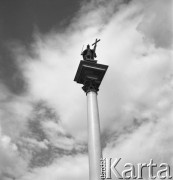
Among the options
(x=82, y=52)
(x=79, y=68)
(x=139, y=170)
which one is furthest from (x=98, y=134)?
(x=82, y=52)

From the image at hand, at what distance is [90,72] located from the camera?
2552 cm

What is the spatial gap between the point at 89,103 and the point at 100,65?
155 inches

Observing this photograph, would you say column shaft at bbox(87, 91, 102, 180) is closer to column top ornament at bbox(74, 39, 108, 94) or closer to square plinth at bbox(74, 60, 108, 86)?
column top ornament at bbox(74, 39, 108, 94)

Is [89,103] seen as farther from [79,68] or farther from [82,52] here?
[82,52]

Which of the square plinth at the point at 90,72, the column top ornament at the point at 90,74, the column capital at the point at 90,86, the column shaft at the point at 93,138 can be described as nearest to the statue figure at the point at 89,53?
the column top ornament at the point at 90,74

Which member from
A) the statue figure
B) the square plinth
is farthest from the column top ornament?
the statue figure

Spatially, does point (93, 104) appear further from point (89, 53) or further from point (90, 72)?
point (89, 53)

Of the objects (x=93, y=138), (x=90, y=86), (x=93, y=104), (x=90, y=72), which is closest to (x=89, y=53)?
(x=90, y=72)

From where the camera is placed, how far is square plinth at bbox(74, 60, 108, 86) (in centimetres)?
2539

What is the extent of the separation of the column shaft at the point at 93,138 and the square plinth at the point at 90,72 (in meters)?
1.58

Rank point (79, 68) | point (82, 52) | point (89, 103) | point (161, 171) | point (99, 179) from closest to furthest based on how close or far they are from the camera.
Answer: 1. point (99, 179)
2. point (161, 171)
3. point (89, 103)
4. point (79, 68)
5. point (82, 52)

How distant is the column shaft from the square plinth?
5.18 feet

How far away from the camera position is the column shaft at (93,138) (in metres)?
20.7

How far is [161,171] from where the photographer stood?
21.7 metres
